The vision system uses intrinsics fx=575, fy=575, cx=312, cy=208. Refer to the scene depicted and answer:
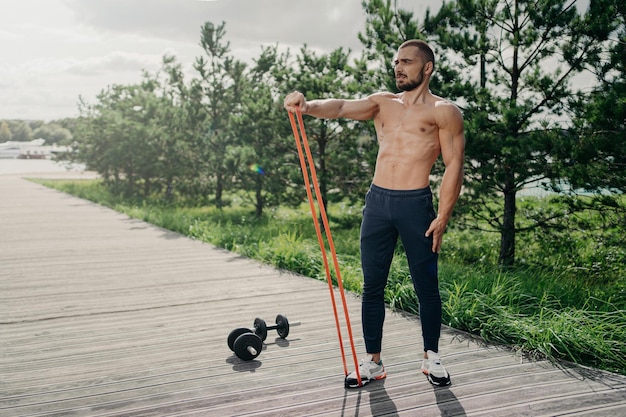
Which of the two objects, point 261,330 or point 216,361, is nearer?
point 216,361

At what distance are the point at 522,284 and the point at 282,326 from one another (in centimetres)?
221

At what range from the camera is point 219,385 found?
3.09 metres

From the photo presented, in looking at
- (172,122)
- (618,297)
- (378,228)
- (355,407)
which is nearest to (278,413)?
(355,407)

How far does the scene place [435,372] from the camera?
3.00 metres

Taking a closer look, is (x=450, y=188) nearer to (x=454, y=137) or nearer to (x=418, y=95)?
(x=454, y=137)

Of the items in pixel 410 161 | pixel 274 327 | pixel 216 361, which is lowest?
pixel 216 361

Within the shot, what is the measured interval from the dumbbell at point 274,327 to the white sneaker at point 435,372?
1081 millimetres

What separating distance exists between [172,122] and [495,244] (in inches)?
373

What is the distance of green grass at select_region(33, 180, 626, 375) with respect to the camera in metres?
3.47

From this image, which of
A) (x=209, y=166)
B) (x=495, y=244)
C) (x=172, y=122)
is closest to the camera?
(x=495, y=244)

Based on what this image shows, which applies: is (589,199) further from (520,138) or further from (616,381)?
(616,381)

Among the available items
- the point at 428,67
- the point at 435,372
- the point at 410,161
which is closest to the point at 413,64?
the point at 428,67

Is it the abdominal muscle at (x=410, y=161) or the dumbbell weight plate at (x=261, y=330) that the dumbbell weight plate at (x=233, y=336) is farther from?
the abdominal muscle at (x=410, y=161)

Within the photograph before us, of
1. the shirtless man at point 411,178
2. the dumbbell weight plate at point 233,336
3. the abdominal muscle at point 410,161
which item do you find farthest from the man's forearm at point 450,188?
the dumbbell weight plate at point 233,336
